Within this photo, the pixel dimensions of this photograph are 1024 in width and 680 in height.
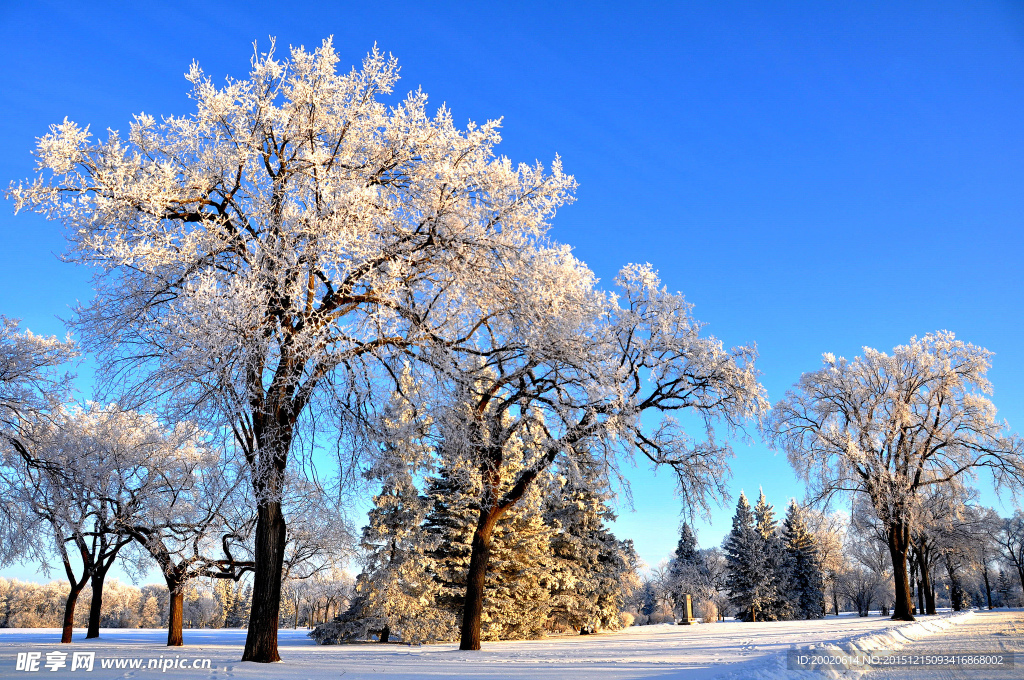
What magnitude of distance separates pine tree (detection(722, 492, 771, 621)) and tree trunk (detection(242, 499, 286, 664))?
46.7m

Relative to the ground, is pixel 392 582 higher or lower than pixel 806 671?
lower

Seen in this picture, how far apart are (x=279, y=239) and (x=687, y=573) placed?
Result: 156 feet

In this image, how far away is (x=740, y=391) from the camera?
16406mm

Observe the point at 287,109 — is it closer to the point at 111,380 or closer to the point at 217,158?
the point at 217,158

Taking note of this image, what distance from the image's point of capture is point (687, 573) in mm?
49656

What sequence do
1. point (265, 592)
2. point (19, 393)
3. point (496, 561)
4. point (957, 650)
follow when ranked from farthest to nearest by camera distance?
point (496, 561) → point (19, 393) → point (957, 650) → point (265, 592)

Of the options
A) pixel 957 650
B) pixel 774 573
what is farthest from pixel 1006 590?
pixel 957 650

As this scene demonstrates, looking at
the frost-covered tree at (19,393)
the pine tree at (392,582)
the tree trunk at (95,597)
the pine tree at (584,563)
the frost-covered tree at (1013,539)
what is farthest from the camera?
the frost-covered tree at (1013,539)

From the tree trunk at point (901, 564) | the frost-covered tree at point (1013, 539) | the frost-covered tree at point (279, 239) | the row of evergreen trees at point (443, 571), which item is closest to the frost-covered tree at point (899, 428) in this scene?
the tree trunk at point (901, 564)

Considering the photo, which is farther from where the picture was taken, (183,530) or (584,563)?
(584,563)

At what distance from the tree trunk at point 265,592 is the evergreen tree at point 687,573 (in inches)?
1654

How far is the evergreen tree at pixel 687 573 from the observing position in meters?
49.7

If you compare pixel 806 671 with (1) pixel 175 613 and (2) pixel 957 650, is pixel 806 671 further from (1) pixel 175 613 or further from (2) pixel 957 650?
(1) pixel 175 613

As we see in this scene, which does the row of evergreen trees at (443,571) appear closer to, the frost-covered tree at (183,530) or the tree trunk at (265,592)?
the frost-covered tree at (183,530)
